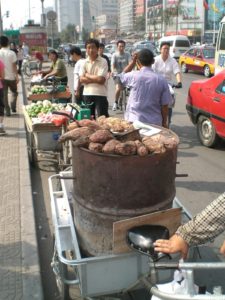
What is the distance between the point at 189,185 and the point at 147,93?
1.70 meters

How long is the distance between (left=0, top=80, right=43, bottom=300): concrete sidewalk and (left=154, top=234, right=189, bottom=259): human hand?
1.55m

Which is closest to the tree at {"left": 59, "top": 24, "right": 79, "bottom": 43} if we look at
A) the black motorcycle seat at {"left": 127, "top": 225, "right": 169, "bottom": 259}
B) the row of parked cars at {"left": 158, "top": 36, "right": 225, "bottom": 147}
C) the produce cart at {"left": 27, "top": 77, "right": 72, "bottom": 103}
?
the produce cart at {"left": 27, "top": 77, "right": 72, "bottom": 103}

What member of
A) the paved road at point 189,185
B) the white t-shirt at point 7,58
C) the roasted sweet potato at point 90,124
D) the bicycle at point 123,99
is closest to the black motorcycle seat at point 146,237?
the roasted sweet potato at point 90,124

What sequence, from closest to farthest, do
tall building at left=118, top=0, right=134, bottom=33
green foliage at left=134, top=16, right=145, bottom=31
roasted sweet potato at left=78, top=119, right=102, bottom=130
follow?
roasted sweet potato at left=78, top=119, right=102, bottom=130
green foliage at left=134, top=16, right=145, bottom=31
tall building at left=118, top=0, right=134, bottom=33

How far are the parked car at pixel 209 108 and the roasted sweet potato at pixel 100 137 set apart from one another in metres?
4.74

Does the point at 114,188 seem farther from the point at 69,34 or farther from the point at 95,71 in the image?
the point at 69,34

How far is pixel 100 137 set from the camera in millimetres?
2953

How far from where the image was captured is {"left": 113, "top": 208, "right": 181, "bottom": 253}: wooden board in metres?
2.74

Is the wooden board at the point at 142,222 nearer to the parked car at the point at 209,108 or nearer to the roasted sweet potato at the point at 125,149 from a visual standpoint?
the roasted sweet potato at the point at 125,149

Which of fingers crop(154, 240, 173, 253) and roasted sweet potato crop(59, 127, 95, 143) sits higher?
roasted sweet potato crop(59, 127, 95, 143)

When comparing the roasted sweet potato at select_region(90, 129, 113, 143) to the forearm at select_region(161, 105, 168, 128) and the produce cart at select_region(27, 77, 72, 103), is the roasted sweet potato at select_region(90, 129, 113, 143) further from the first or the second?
the produce cart at select_region(27, 77, 72, 103)

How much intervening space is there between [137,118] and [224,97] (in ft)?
8.82

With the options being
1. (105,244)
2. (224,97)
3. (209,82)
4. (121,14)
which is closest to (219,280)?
(105,244)

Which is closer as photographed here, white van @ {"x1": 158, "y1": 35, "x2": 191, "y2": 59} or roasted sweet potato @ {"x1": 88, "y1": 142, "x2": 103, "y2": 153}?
roasted sweet potato @ {"x1": 88, "y1": 142, "x2": 103, "y2": 153}
